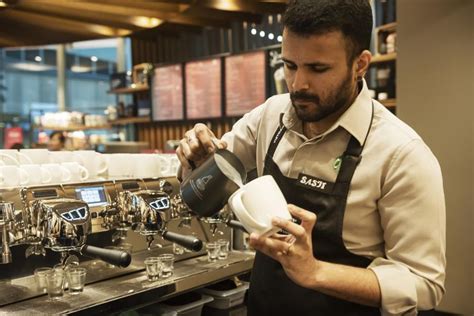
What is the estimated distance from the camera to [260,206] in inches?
38.9

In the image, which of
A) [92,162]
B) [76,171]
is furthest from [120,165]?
[76,171]

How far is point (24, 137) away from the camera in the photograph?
25.2ft

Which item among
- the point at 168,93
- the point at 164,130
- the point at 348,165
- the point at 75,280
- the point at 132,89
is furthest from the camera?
the point at 132,89

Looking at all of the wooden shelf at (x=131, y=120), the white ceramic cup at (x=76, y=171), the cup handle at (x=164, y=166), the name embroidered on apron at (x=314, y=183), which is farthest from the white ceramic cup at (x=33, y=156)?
the wooden shelf at (x=131, y=120)

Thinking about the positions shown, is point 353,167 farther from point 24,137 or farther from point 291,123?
point 24,137

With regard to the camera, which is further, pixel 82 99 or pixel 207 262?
pixel 82 99

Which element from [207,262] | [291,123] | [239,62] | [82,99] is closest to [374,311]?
[291,123]

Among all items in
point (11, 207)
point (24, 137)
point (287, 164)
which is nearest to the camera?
point (287, 164)

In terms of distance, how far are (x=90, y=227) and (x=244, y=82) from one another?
13.2ft

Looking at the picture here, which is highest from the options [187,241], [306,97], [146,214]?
[306,97]

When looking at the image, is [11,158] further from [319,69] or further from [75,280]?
[319,69]

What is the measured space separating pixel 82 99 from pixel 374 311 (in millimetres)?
8237

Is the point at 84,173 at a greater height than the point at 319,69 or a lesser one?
lesser

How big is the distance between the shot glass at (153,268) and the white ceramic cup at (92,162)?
0.50 m
